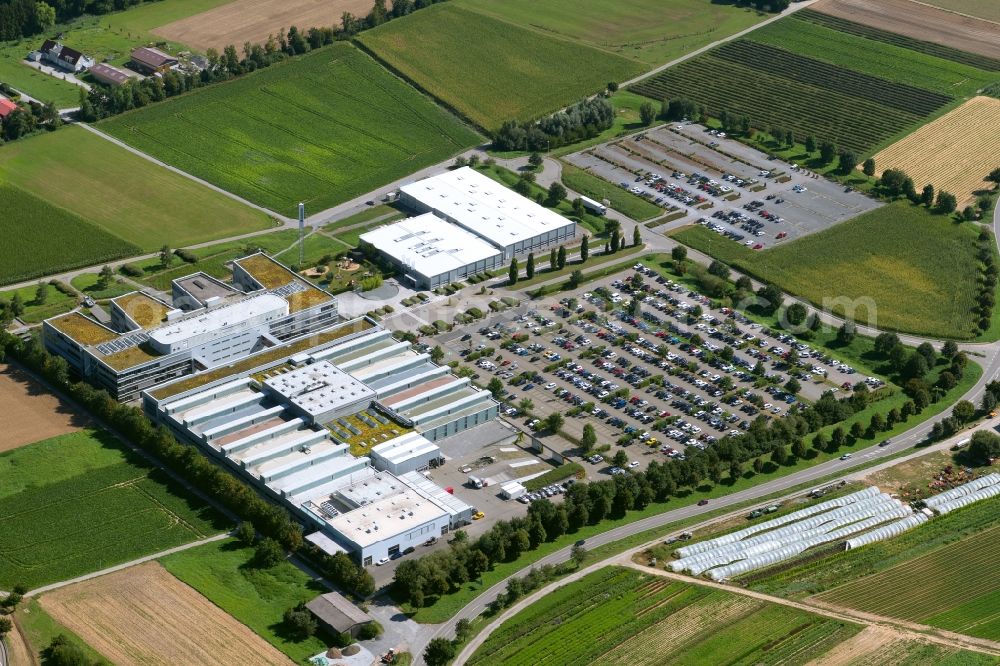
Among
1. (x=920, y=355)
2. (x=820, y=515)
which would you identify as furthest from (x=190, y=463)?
(x=920, y=355)

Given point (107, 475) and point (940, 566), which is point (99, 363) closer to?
point (107, 475)

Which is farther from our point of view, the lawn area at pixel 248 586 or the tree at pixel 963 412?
the tree at pixel 963 412

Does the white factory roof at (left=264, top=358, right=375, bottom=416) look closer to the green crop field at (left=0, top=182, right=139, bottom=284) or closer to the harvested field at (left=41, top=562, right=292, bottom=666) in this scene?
the harvested field at (left=41, top=562, right=292, bottom=666)

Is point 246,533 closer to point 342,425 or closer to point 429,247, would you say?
point 342,425

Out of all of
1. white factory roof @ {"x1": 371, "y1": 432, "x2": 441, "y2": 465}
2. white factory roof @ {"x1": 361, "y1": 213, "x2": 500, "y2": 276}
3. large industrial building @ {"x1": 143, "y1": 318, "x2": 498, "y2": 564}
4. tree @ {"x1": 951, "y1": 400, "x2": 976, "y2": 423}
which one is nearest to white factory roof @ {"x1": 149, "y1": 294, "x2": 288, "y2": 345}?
large industrial building @ {"x1": 143, "y1": 318, "x2": 498, "y2": 564}

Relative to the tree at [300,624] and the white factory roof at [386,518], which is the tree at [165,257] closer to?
the white factory roof at [386,518]

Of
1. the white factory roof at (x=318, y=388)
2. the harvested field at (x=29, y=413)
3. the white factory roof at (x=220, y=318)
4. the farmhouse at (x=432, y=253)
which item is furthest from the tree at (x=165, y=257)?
the white factory roof at (x=318, y=388)

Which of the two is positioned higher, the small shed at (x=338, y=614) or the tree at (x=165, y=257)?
the tree at (x=165, y=257)
